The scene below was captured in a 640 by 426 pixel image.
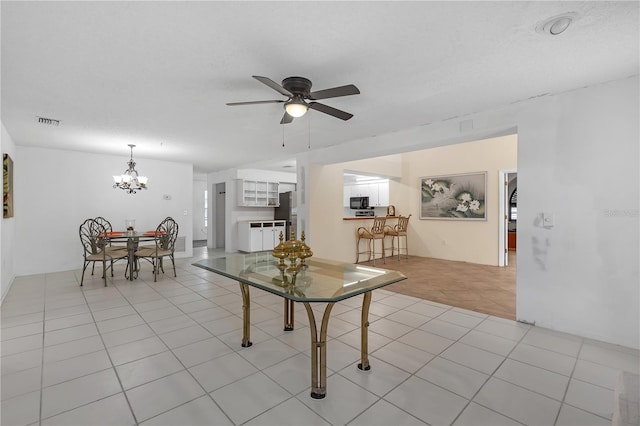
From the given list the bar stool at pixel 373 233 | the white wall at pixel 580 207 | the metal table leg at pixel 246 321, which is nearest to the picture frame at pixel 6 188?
the metal table leg at pixel 246 321

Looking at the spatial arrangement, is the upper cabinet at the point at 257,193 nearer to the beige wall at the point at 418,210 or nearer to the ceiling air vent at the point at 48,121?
the beige wall at the point at 418,210

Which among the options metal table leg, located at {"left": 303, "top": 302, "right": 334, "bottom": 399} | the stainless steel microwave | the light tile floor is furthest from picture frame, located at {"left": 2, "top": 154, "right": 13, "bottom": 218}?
the stainless steel microwave

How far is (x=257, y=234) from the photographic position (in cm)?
747

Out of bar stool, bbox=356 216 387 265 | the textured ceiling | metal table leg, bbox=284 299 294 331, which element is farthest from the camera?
bar stool, bbox=356 216 387 265

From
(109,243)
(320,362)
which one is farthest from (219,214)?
(320,362)

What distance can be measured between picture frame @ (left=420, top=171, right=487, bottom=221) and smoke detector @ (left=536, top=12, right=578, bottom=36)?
4.67m

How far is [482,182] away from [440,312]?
3858 millimetres

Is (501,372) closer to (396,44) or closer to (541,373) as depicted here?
(541,373)

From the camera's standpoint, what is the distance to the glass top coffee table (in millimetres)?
1688

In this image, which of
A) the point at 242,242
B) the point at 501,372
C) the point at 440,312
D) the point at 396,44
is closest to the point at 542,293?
the point at 440,312

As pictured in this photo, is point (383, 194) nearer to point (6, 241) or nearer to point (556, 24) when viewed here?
point (556, 24)

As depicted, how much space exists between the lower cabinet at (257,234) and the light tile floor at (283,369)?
154 inches

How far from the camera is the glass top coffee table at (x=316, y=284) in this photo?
169cm

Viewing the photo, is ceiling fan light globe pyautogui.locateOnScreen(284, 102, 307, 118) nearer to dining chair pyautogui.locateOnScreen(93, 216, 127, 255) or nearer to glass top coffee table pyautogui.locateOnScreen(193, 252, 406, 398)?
glass top coffee table pyautogui.locateOnScreen(193, 252, 406, 398)
